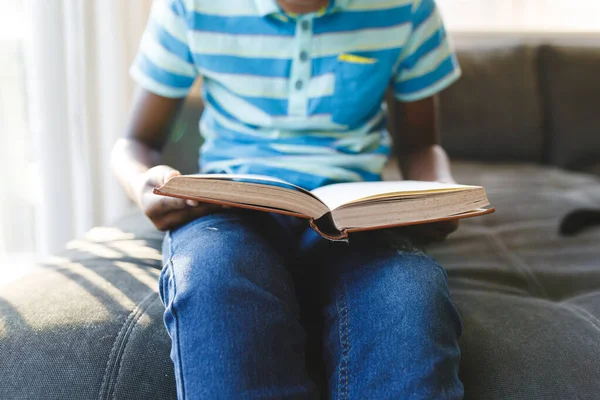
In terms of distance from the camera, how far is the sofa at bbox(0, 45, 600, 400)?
2.06 feet

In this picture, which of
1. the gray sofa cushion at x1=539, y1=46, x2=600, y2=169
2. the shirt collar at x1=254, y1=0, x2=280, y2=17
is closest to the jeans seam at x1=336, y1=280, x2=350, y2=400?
the shirt collar at x1=254, y1=0, x2=280, y2=17

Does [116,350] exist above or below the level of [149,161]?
below

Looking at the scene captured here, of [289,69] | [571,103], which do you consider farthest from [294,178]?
[571,103]

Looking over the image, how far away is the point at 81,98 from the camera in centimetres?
139

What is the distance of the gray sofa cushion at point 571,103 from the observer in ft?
5.64

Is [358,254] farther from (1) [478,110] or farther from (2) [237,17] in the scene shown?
(1) [478,110]

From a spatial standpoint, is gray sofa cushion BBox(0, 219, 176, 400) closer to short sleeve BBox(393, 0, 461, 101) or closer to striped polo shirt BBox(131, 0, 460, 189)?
striped polo shirt BBox(131, 0, 460, 189)

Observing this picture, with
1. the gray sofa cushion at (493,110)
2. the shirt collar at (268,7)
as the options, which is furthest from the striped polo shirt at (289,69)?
the gray sofa cushion at (493,110)

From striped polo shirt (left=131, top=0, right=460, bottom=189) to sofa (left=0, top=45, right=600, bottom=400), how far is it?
20 centimetres

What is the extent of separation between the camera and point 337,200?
61 centimetres

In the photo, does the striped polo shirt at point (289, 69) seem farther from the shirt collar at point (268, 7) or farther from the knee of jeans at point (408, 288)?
the knee of jeans at point (408, 288)

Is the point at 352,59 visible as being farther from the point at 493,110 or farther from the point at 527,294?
the point at 493,110

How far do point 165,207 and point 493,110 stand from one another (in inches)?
51.4

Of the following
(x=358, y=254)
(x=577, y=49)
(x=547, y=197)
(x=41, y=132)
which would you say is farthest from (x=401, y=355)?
(x=577, y=49)
